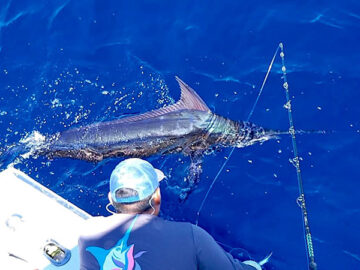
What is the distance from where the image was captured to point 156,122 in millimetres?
6000

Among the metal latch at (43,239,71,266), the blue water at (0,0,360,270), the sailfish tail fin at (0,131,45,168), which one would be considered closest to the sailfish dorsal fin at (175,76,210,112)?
the blue water at (0,0,360,270)

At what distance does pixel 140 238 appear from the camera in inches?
116

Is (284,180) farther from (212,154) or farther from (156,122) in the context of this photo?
(156,122)

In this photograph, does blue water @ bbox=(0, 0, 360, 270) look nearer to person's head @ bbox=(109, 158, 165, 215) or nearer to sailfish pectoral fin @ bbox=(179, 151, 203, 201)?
sailfish pectoral fin @ bbox=(179, 151, 203, 201)

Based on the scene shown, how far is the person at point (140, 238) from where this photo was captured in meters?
2.93

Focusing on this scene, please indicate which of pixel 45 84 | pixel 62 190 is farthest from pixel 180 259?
pixel 45 84

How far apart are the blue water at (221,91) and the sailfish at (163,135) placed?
141mm

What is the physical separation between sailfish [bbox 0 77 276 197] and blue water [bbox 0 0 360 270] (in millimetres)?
141

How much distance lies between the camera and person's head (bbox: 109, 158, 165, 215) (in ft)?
10.1

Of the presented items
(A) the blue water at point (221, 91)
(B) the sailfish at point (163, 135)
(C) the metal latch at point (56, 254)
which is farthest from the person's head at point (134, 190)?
(B) the sailfish at point (163, 135)

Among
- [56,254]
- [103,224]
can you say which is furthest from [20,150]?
[103,224]

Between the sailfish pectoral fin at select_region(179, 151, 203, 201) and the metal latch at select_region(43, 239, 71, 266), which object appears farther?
the sailfish pectoral fin at select_region(179, 151, 203, 201)

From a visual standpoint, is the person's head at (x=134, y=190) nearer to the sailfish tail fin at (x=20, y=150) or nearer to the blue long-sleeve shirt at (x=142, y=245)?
the blue long-sleeve shirt at (x=142, y=245)

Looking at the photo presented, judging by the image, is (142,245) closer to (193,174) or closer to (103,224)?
(103,224)
